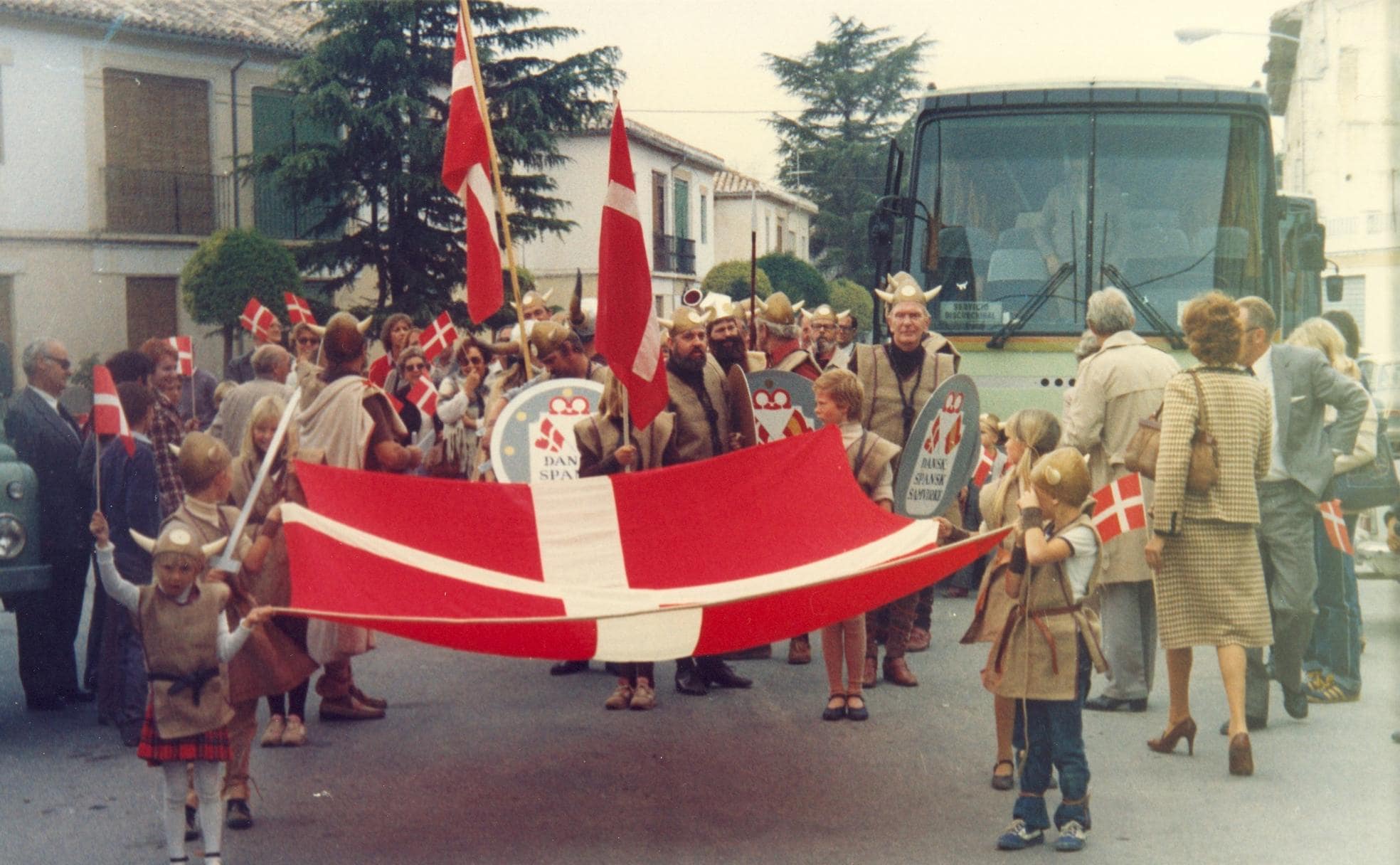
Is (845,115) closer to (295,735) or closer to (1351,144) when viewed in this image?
(1351,144)

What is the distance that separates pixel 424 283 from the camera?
2373 centimetres

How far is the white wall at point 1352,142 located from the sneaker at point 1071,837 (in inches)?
1100

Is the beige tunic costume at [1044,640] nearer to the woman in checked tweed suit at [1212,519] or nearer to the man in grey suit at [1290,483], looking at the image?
the woman in checked tweed suit at [1212,519]

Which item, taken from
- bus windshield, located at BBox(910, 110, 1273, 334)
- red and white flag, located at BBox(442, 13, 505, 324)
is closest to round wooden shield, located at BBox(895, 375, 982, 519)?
red and white flag, located at BBox(442, 13, 505, 324)

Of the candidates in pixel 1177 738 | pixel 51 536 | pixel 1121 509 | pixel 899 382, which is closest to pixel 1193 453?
pixel 1121 509

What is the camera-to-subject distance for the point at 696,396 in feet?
25.5

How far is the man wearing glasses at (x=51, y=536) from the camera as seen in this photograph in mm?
7488

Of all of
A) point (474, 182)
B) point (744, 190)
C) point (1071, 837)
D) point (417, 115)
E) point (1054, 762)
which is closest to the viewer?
point (1071, 837)

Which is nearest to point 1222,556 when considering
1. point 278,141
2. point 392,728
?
point 392,728

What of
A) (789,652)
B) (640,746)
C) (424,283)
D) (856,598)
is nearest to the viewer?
(856,598)

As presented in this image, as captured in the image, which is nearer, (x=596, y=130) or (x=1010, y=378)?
(x=1010, y=378)

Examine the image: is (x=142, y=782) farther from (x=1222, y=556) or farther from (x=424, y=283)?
(x=424, y=283)

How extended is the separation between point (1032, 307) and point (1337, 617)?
11.1 feet

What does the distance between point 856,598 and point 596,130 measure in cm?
3388
